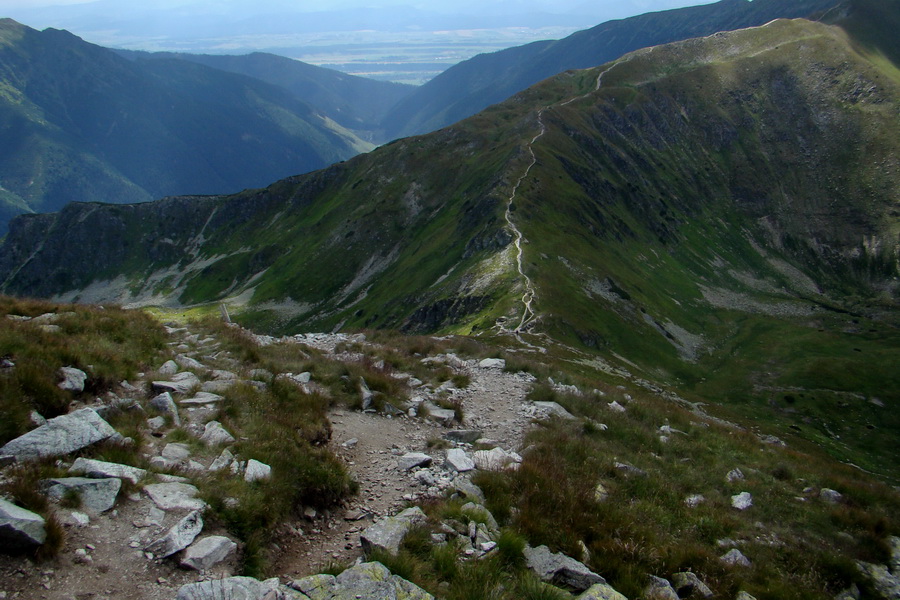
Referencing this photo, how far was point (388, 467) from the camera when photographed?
1128 cm

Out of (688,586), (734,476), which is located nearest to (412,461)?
(688,586)

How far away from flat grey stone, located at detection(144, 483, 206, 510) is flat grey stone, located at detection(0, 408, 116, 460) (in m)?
1.65

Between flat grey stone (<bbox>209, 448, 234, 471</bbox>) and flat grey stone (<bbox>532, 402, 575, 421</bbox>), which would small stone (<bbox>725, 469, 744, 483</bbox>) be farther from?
flat grey stone (<bbox>209, 448, 234, 471</bbox>)

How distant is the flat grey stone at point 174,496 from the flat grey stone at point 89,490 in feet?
1.70

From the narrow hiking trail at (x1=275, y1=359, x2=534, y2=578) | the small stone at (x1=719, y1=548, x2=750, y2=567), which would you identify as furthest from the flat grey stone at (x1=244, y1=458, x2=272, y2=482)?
the small stone at (x1=719, y1=548, x2=750, y2=567)

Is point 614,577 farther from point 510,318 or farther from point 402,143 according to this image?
point 402,143

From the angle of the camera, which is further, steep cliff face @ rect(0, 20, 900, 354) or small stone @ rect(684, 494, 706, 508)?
steep cliff face @ rect(0, 20, 900, 354)

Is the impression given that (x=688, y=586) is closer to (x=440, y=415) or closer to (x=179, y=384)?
(x=440, y=415)

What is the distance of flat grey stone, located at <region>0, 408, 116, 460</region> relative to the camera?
7773 mm

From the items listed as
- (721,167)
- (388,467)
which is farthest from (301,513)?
(721,167)

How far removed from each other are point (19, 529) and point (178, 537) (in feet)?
6.06

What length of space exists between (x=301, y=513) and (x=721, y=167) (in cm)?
20023

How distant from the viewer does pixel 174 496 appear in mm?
7875

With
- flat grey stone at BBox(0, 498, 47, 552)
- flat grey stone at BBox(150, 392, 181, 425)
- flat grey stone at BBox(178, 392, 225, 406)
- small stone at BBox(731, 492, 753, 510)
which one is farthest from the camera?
small stone at BBox(731, 492, 753, 510)
